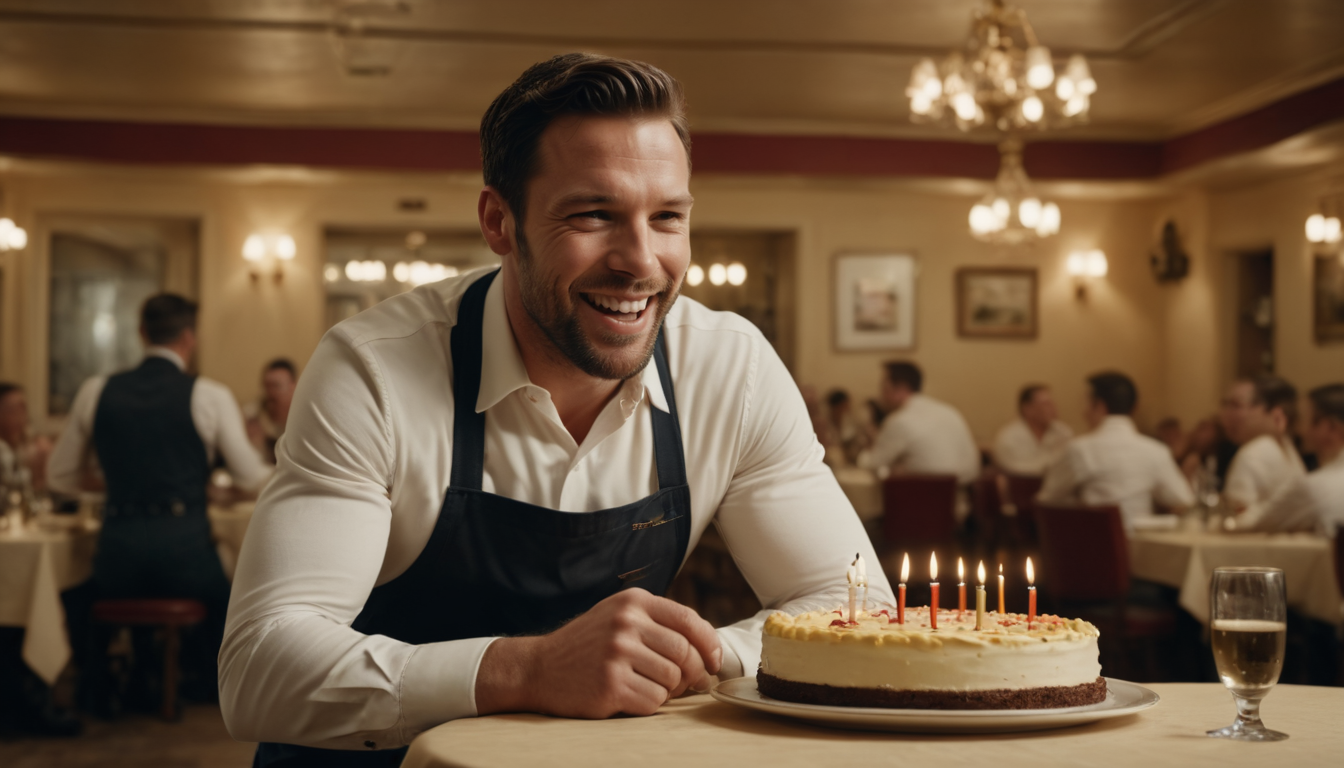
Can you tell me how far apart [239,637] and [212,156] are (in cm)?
857

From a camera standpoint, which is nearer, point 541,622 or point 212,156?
point 541,622

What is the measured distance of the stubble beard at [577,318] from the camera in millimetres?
1361

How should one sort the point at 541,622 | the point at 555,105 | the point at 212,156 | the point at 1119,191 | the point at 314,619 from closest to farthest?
the point at 314,619, the point at 555,105, the point at 541,622, the point at 212,156, the point at 1119,191

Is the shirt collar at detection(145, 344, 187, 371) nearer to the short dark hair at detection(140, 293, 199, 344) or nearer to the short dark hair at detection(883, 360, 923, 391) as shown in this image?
the short dark hair at detection(140, 293, 199, 344)

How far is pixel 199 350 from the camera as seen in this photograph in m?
9.66

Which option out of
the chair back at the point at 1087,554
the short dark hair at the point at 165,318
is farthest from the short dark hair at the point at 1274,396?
the short dark hair at the point at 165,318

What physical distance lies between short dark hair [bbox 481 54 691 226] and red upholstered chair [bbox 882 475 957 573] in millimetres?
5260

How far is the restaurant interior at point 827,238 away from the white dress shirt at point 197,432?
0.16 meters

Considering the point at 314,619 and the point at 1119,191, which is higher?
the point at 1119,191

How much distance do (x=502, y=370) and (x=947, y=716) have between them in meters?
0.66

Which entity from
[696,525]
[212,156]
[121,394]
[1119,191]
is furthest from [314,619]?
[1119,191]

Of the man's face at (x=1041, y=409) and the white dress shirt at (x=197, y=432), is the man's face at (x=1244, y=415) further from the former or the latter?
the white dress shirt at (x=197, y=432)

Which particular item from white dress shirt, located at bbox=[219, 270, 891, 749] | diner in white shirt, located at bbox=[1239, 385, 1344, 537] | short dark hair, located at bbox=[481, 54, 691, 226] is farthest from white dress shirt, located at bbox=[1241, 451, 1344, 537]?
short dark hair, located at bbox=[481, 54, 691, 226]

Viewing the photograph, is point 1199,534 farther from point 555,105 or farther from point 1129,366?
point 1129,366
